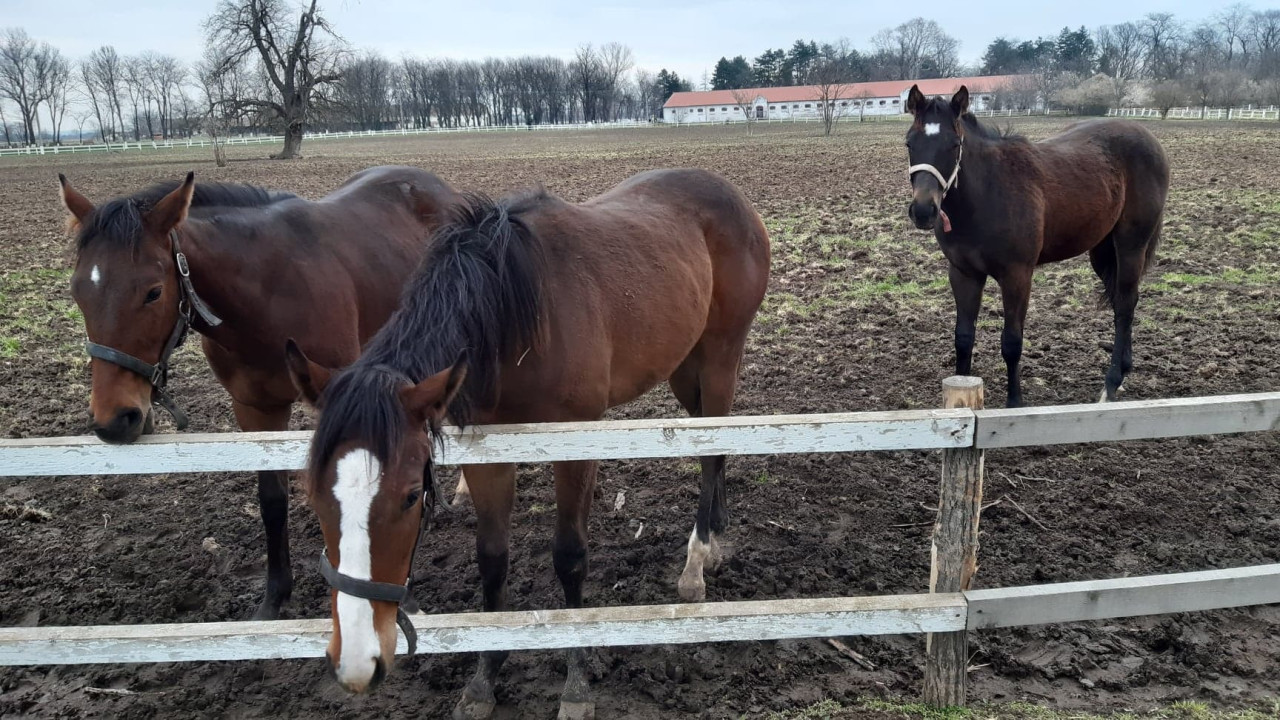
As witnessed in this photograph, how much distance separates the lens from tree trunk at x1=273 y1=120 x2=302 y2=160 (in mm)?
37575

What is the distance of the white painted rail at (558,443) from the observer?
244 cm

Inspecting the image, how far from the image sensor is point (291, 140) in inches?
1512

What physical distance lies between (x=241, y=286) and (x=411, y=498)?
1.88m

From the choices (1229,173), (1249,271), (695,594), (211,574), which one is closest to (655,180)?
(695,594)

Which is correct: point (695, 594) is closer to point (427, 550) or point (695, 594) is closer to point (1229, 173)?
point (427, 550)

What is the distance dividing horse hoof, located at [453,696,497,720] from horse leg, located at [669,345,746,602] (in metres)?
1.12

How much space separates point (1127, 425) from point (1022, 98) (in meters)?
66.6

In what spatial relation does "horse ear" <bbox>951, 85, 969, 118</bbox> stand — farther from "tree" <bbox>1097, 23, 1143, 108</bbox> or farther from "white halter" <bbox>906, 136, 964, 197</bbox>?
"tree" <bbox>1097, 23, 1143, 108</bbox>

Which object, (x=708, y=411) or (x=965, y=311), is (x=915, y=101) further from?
(x=708, y=411)

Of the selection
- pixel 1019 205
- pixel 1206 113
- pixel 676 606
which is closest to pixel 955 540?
pixel 676 606

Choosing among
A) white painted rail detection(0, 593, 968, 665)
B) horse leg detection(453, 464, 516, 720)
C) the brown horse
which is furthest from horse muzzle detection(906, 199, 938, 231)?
horse leg detection(453, 464, 516, 720)

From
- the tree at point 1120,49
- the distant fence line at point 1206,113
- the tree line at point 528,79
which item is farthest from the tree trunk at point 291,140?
the tree at point 1120,49

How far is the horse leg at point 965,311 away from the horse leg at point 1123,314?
1054 millimetres

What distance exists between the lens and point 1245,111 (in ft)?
149
